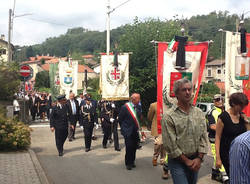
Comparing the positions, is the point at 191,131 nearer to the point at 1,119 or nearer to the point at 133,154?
the point at 133,154

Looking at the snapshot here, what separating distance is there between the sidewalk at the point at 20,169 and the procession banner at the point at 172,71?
2741 millimetres

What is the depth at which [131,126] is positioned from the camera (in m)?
8.57

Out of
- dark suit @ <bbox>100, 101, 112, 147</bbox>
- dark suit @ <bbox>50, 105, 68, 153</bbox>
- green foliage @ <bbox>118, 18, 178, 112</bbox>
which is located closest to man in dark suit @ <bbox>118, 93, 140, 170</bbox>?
dark suit @ <bbox>50, 105, 68, 153</bbox>

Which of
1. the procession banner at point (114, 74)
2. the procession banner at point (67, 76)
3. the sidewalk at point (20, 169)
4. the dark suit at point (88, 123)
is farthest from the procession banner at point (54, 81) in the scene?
the sidewalk at point (20, 169)

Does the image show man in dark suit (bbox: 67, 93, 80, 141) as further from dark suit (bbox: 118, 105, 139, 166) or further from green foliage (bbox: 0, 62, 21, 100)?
green foliage (bbox: 0, 62, 21, 100)

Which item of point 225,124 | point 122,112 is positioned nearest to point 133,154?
point 122,112

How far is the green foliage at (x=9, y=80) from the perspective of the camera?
57.3ft

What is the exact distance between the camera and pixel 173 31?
2273cm

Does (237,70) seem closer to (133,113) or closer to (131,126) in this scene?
(133,113)

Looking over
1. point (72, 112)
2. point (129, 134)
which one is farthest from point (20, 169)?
→ point (72, 112)

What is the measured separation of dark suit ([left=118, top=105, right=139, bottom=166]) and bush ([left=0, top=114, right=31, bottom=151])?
129 inches

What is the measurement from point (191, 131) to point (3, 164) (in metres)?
5.83

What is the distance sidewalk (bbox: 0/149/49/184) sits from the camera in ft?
22.4

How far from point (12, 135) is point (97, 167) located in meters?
2.90
